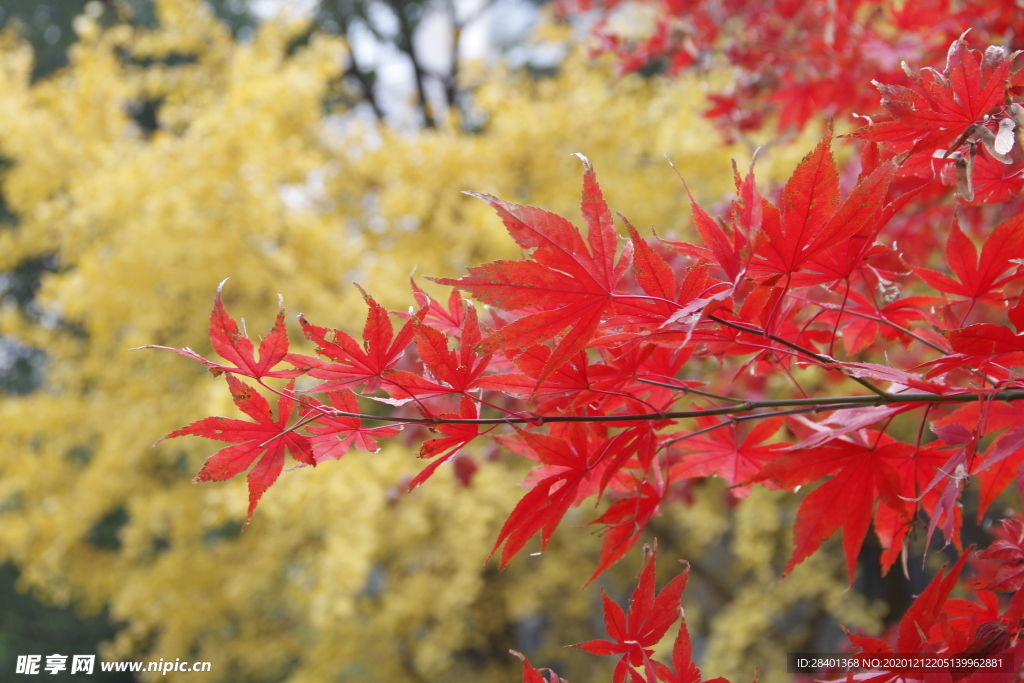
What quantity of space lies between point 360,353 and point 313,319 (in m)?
2.34

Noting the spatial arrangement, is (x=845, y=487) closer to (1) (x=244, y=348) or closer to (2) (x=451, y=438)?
(2) (x=451, y=438)

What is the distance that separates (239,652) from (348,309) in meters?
1.91

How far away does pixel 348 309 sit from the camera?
269cm

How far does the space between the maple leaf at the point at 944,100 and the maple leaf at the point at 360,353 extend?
36 cm

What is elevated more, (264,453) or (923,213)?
(264,453)

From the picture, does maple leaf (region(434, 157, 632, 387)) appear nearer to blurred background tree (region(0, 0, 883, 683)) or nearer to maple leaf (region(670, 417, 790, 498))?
maple leaf (region(670, 417, 790, 498))

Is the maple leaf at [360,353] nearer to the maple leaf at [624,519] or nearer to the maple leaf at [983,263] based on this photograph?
the maple leaf at [624,519]

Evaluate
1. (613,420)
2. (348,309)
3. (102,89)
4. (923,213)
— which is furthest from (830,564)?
(102,89)

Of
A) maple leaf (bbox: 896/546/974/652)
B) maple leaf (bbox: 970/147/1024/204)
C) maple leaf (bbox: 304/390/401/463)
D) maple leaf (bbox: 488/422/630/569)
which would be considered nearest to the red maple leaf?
maple leaf (bbox: 488/422/630/569)

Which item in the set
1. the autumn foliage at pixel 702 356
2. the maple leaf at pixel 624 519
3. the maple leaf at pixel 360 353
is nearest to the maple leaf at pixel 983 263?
the autumn foliage at pixel 702 356

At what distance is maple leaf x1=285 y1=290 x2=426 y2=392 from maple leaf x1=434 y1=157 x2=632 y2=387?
0.08m

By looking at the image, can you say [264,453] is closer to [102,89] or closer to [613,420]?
[613,420]

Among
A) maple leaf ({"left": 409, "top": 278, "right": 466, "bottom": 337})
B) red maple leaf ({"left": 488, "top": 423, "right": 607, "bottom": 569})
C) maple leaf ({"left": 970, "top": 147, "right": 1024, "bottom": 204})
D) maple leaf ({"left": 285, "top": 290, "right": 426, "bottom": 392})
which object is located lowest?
red maple leaf ({"left": 488, "top": 423, "right": 607, "bottom": 569})

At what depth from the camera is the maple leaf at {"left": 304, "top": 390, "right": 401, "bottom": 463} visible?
0.50 meters
